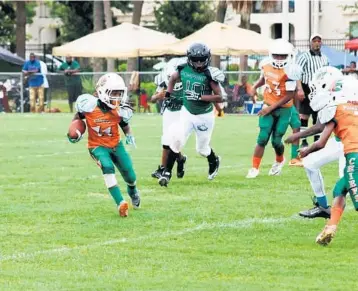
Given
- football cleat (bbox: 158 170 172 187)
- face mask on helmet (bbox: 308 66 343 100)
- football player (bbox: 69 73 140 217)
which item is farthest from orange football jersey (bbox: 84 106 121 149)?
face mask on helmet (bbox: 308 66 343 100)

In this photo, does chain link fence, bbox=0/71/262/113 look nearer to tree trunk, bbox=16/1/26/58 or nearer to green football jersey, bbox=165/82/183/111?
tree trunk, bbox=16/1/26/58

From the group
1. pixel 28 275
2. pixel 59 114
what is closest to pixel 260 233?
pixel 28 275

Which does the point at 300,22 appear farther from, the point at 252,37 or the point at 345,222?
the point at 345,222

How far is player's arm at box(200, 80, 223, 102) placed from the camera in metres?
14.4

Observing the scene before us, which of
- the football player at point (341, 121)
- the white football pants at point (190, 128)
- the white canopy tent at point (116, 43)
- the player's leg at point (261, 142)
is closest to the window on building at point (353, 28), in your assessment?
the white canopy tent at point (116, 43)

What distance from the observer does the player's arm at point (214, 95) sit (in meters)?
14.4

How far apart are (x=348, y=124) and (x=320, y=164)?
0.96 meters

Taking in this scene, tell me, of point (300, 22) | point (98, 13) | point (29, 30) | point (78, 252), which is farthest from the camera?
point (29, 30)

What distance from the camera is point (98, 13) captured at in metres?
47.1

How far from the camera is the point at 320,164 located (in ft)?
35.8

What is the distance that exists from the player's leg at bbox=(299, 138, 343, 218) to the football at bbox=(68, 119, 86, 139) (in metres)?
2.28

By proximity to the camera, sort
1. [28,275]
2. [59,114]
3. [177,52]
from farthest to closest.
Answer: [177,52] → [59,114] → [28,275]

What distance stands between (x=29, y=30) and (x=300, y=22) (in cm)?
1997

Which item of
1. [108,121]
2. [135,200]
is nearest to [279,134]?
[135,200]
